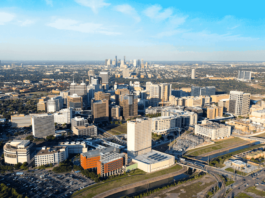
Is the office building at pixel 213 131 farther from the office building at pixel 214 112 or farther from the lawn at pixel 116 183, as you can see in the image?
the lawn at pixel 116 183

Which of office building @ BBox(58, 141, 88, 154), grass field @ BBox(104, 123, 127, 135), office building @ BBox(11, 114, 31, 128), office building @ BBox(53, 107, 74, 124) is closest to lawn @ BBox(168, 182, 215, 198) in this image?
office building @ BBox(58, 141, 88, 154)

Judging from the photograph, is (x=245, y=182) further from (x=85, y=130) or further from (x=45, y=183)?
(x=85, y=130)

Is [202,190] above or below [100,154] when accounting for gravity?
below

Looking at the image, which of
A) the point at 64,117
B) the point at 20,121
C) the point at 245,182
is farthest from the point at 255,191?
the point at 20,121

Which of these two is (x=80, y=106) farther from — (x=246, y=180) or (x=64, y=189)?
(x=246, y=180)

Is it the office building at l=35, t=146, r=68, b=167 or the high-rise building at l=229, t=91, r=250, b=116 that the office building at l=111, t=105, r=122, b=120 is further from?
the high-rise building at l=229, t=91, r=250, b=116

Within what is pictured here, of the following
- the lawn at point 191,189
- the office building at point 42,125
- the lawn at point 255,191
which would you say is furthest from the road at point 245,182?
the office building at point 42,125

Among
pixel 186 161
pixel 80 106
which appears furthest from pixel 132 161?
pixel 80 106
